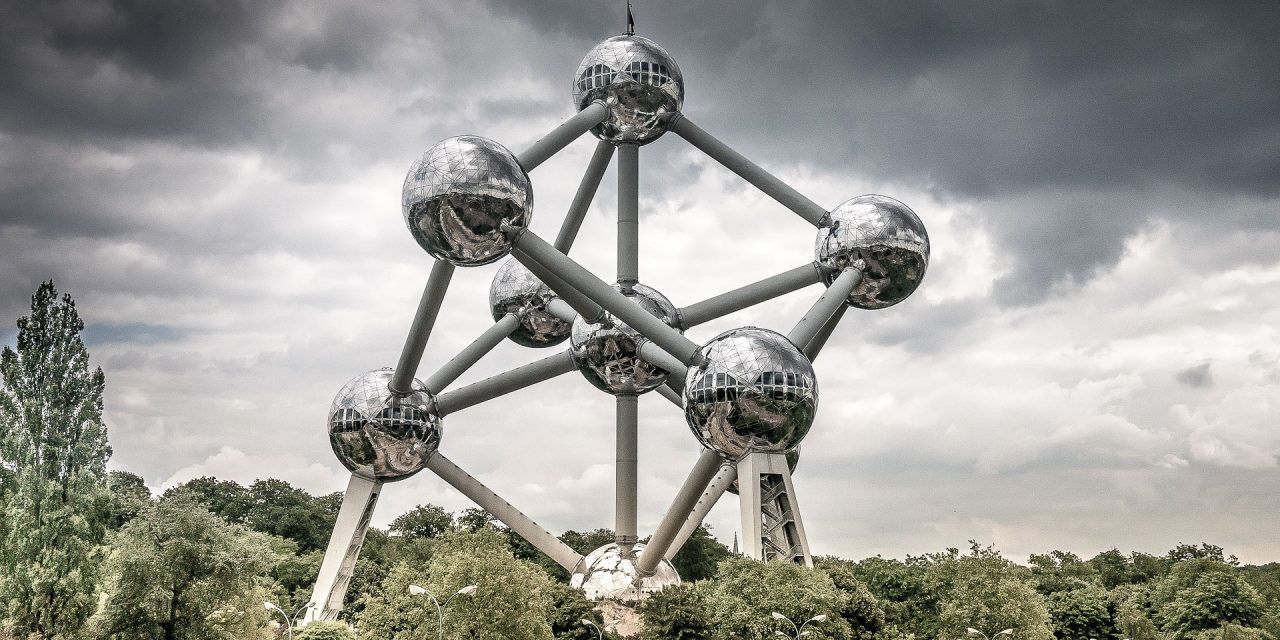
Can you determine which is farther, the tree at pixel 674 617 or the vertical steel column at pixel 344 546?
the vertical steel column at pixel 344 546

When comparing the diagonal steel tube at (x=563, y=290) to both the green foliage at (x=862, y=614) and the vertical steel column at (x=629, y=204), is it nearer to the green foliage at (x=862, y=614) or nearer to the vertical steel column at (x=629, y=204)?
the vertical steel column at (x=629, y=204)

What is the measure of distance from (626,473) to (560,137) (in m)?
8.95

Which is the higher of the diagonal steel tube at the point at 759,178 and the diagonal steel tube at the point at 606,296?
the diagonal steel tube at the point at 759,178

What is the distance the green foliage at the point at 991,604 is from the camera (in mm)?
29594

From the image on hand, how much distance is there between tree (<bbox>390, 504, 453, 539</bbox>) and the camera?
56562 millimetres

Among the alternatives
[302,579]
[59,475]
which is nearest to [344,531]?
[59,475]

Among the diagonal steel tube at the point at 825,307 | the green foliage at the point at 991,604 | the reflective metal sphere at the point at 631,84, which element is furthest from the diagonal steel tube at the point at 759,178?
the green foliage at the point at 991,604

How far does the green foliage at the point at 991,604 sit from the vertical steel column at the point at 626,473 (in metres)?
8.75

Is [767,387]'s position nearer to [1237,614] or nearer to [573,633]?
[573,633]

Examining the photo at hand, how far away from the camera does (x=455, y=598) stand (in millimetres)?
25203

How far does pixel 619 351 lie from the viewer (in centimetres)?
2658

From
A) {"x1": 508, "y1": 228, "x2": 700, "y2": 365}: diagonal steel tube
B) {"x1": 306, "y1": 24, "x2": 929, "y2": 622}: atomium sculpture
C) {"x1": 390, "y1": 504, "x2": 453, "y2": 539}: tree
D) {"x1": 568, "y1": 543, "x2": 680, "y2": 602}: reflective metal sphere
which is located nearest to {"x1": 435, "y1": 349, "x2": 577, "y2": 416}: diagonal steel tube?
{"x1": 306, "y1": 24, "x2": 929, "y2": 622}: atomium sculpture

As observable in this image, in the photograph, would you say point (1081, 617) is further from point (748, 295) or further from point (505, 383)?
point (505, 383)

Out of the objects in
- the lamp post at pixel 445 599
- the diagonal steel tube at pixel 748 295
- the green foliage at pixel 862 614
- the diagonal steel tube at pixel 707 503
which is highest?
the diagonal steel tube at pixel 748 295
